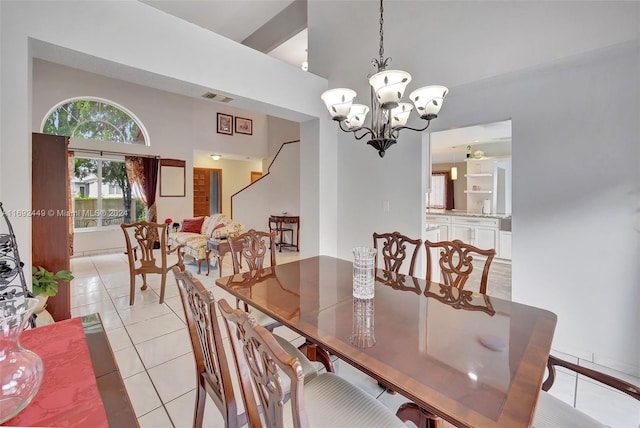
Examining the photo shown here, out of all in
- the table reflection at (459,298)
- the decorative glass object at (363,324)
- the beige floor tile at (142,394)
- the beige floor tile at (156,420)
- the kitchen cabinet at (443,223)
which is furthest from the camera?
the kitchen cabinet at (443,223)

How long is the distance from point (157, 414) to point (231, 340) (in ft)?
4.24

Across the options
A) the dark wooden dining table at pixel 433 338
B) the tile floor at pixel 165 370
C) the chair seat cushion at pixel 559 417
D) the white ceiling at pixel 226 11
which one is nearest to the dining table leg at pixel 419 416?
the dark wooden dining table at pixel 433 338

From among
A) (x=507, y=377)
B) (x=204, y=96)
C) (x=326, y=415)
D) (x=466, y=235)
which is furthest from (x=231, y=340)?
(x=466, y=235)

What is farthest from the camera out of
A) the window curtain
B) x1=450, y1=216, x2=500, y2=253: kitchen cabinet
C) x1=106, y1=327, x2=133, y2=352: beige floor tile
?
the window curtain

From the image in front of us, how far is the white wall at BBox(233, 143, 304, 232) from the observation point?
6.83 m

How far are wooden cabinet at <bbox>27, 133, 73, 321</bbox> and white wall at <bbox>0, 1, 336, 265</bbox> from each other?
50 centimetres

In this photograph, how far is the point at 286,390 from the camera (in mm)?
1288

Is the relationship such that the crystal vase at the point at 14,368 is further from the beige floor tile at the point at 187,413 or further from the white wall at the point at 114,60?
the white wall at the point at 114,60

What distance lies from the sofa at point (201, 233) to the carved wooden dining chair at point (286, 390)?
11.4 ft

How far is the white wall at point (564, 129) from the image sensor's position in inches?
79.2

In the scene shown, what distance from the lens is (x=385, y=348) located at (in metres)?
1.06

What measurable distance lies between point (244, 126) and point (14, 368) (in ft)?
26.2

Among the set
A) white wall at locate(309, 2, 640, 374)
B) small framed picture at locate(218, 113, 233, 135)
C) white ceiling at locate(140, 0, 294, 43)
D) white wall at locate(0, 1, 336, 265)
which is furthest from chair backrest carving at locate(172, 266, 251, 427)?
small framed picture at locate(218, 113, 233, 135)

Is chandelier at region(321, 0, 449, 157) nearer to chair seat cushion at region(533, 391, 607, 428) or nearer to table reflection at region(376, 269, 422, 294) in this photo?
table reflection at region(376, 269, 422, 294)
